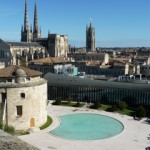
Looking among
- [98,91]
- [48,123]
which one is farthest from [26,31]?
[48,123]

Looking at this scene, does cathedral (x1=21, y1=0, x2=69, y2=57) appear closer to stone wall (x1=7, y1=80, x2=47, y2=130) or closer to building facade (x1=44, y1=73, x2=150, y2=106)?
building facade (x1=44, y1=73, x2=150, y2=106)

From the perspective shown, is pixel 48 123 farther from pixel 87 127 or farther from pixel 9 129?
pixel 9 129

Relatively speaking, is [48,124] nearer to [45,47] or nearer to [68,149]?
[68,149]

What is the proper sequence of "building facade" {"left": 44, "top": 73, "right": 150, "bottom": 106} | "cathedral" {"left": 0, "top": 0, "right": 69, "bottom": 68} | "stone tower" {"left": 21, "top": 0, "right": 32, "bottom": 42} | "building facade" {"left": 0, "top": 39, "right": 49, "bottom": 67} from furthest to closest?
"stone tower" {"left": 21, "top": 0, "right": 32, "bottom": 42}, "cathedral" {"left": 0, "top": 0, "right": 69, "bottom": 68}, "building facade" {"left": 0, "top": 39, "right": 49, "bottom": 67}, "building facade" {"left": 44, "top": 73, "right": 150, "bottom": 106}

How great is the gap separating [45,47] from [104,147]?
95937 millimetres

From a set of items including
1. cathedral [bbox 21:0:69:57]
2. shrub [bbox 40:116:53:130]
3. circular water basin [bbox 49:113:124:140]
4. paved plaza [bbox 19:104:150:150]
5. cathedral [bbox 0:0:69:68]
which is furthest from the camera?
cathedral [bbox 21:0:69:57]

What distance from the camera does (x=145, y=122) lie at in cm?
3728

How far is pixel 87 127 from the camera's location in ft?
114

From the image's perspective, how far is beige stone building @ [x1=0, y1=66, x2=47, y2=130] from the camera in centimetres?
3253

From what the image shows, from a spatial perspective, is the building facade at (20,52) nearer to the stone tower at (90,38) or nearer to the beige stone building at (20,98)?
the stone tower at (90,38)

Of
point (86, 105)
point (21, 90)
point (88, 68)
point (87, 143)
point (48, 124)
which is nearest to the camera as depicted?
point (87, 143)

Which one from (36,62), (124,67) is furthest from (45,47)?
(124,67)

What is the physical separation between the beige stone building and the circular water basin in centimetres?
327

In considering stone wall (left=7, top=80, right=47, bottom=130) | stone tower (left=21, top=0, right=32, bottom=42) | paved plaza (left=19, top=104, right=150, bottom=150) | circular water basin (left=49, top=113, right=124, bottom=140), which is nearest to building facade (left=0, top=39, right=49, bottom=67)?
stone tower (left=21, top=0, right=32, bottom=42)
